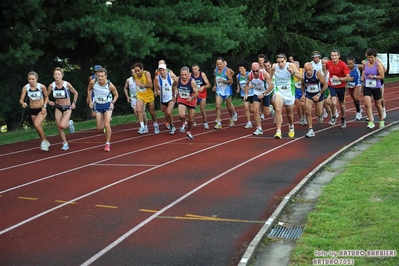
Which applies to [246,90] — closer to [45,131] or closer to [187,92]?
[187,92]

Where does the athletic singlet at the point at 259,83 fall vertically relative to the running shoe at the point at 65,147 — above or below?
above

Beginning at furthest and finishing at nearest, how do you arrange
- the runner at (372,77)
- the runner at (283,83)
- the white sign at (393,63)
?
the white sign at (393,63) → the runner at (372,77) → the runner at (283,83)

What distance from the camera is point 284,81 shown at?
1506cm

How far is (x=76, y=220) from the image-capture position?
8023 mm

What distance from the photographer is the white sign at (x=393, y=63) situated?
2024 inches

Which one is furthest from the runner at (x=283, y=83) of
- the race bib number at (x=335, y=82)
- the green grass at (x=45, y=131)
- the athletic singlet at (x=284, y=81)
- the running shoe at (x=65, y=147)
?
the green grass at (x=45, y=131)

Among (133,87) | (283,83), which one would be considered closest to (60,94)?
(133,87)

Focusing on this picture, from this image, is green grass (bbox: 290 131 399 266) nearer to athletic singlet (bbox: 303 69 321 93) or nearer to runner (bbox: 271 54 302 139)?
runner (bbox: 271 54 302 139)

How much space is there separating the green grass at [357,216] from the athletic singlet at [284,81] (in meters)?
4.34

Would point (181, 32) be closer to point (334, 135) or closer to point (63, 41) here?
point (63, 41)

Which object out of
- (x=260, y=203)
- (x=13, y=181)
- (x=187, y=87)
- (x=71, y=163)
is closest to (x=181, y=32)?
(x=187, y=87)

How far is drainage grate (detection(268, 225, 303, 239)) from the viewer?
6.99 meters

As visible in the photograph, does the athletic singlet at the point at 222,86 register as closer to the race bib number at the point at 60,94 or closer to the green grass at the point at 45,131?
the green grass at the point at 45,131

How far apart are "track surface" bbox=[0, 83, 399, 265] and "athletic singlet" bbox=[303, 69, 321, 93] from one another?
1155 mm
